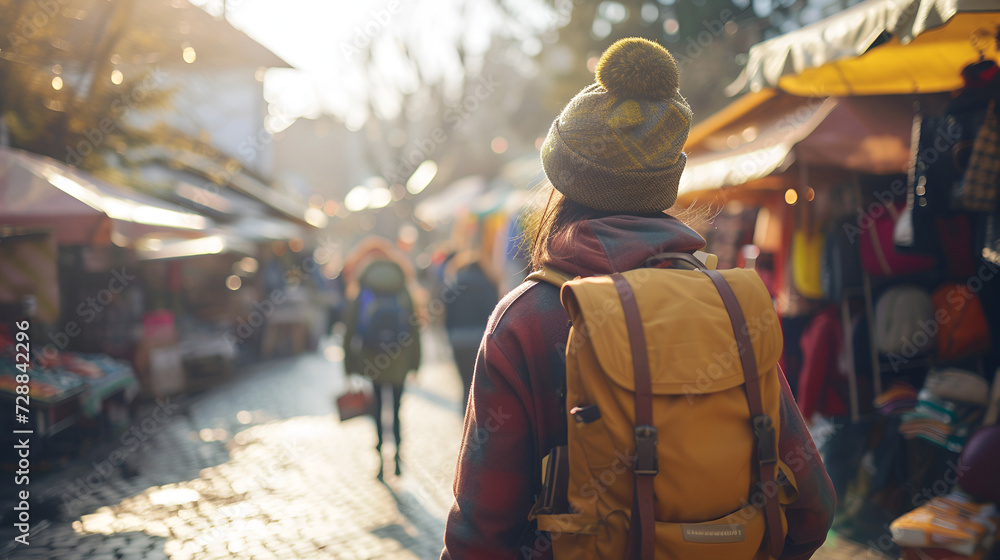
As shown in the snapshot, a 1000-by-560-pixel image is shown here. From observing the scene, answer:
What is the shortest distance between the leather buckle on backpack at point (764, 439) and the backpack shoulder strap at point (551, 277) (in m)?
0.48

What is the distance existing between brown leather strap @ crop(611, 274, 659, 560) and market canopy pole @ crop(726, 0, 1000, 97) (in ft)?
8.76

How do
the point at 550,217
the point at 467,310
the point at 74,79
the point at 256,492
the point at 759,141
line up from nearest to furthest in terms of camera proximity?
the point at 550,217
the point at 256,492
the point at 759,141
the point at 467,310
the point at 74,79

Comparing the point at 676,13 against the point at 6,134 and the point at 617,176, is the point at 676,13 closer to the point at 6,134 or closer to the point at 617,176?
the point at 6,134

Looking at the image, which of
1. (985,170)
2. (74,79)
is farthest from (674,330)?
(74,79)

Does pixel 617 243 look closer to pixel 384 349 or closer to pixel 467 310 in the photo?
pixel 384 349

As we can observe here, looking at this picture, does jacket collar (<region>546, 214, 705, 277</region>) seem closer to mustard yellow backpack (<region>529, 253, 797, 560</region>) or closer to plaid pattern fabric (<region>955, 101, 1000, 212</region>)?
mustard yellow backpack (<region>529, 253, 797, 560</region>)

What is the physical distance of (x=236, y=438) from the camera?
7062mm

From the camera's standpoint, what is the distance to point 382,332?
5863 mm

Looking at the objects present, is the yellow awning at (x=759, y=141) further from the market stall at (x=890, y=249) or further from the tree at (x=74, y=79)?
the tree at (x=74, y=79)

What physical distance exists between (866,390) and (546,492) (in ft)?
14.9

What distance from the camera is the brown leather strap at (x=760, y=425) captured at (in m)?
1.27

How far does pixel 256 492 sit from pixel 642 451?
490 cm

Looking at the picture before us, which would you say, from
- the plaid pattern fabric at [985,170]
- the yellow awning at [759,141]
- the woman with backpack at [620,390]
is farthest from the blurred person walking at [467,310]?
the woman with backpack at [620,390]

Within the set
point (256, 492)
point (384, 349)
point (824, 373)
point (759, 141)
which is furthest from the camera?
point (384, 349)
